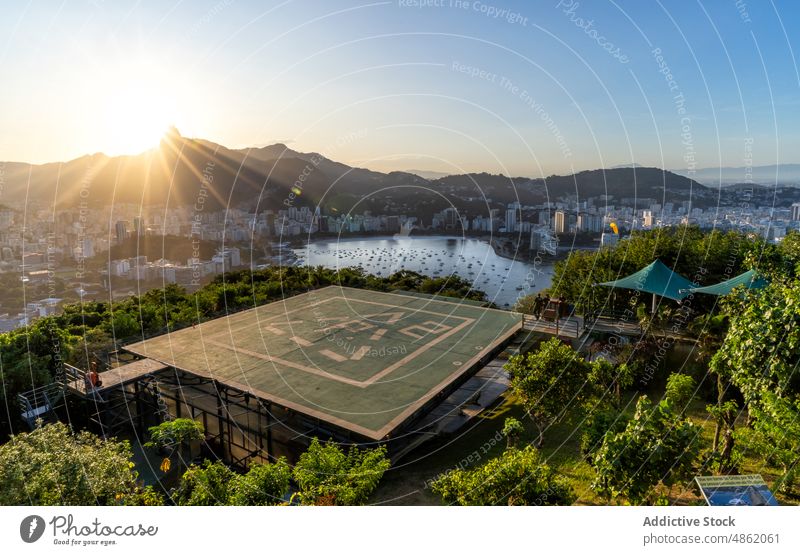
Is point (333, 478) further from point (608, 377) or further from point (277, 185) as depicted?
point (277, 185)

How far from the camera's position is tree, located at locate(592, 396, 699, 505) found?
5938 millimetres

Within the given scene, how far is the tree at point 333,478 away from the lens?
695 cm

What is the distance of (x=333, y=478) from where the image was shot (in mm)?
7324

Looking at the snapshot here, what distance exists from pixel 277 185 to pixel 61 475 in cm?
3664

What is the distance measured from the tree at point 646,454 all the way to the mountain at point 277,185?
51.0ft

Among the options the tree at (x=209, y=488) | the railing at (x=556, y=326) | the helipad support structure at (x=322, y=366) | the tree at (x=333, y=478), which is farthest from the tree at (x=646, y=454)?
the railing at (x=556, y=326)

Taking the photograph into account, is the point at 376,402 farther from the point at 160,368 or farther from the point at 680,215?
the point at 680,215

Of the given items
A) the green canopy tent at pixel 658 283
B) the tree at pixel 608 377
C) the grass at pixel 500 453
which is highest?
the green canopy tent at pixel 658 283

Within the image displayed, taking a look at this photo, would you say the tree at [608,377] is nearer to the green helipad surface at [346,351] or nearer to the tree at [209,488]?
the green helipad surface at [346,351]

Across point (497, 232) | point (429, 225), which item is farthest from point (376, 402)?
point (429, 225)

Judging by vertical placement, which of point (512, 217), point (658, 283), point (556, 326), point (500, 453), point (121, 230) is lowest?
point (500, 453)

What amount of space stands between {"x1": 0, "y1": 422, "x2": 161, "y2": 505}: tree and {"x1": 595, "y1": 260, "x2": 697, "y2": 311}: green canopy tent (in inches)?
689

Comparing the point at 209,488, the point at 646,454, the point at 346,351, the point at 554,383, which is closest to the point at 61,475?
the point at 209,488
